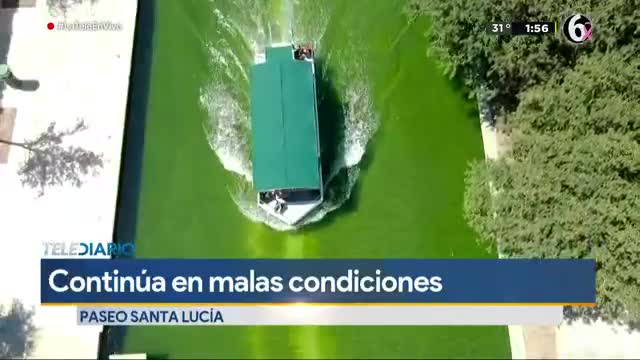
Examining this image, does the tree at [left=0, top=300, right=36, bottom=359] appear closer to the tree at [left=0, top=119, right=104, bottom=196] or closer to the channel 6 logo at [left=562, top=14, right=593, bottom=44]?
the tree at [left=0, top=119, right=104, bottom=196]

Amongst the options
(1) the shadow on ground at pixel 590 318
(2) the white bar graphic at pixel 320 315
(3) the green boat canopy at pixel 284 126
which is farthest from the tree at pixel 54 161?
(1) the shadow on ground at pixel 590 318

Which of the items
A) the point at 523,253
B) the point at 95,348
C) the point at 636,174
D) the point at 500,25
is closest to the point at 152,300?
the point at 95,348

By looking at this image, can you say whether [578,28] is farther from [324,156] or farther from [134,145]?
[134,145]

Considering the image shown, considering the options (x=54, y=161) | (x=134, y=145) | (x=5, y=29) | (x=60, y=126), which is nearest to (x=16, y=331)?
(x=54, y=161)

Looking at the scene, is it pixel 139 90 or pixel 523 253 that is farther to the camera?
pixel 139 90

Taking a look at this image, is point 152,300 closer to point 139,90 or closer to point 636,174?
point 139,90
